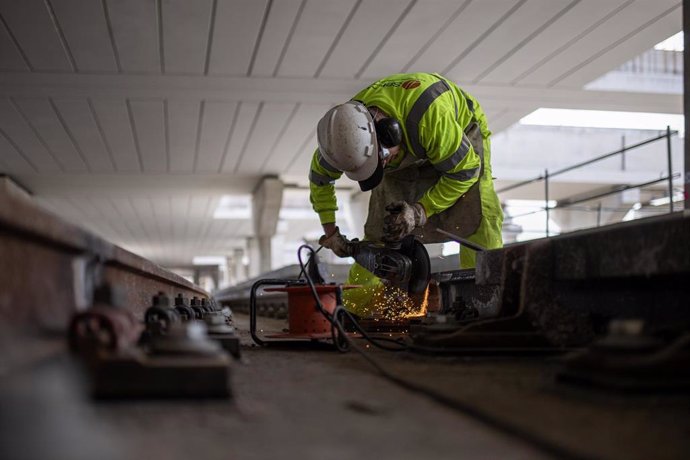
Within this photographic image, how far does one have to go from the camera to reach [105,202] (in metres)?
15.6

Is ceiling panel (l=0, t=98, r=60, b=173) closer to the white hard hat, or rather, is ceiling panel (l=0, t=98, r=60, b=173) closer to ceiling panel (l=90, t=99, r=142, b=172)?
ceiling panel (l=90, t=99, r=142, b=172)

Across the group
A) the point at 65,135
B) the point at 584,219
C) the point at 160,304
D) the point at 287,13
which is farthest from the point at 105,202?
the point at 160,304

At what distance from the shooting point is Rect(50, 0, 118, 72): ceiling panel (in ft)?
18.0

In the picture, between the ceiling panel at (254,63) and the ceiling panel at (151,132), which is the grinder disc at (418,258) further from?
the ceiling panel at (151,132)

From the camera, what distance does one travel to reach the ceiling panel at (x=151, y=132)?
8031 mm

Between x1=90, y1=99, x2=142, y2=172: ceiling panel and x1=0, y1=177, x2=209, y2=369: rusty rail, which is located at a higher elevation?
x1=90, y1=99, x2=142, y2=172: ceiling panel

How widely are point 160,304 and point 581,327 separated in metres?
1.54

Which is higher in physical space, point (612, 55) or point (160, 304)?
point (612, 55)

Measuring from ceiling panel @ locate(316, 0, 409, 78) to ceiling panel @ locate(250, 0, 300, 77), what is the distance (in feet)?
1.61

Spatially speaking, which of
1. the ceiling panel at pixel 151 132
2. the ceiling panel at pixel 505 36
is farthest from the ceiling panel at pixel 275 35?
the ceiling panel at pixel 505 36

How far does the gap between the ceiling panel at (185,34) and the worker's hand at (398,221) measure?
2494 mm

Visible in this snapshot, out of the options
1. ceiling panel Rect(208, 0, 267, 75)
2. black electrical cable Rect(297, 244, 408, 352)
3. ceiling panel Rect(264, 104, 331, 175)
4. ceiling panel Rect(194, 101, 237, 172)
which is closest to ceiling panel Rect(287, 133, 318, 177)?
ceiling panel Rect(264, 104, 331, 175)

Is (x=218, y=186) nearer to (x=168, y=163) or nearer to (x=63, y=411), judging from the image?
(x=168, y=163)

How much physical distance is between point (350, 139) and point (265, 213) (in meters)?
9.43
